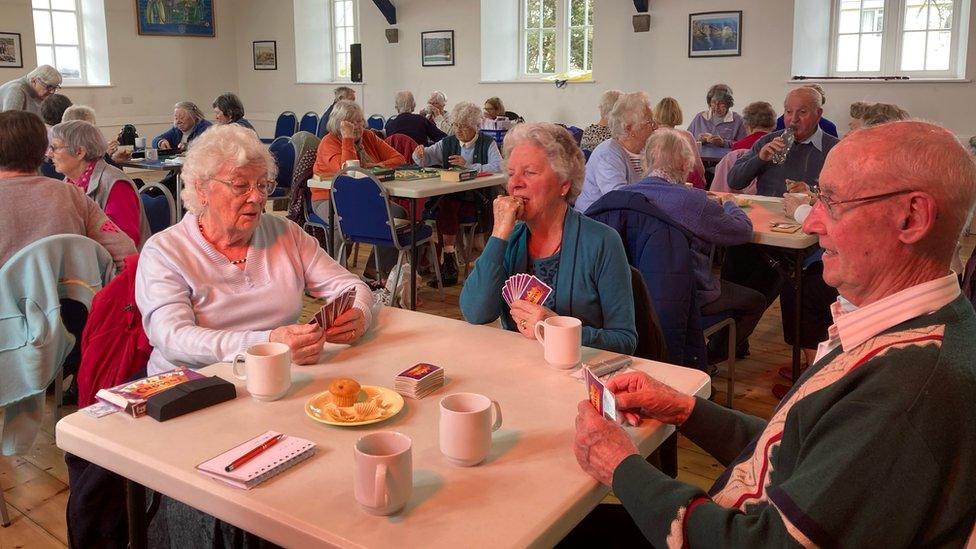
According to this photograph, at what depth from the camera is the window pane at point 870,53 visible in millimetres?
8719

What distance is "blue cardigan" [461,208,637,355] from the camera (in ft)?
7.40

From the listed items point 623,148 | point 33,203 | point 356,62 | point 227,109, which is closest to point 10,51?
point 356,62

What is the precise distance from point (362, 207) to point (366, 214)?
0.05 meters

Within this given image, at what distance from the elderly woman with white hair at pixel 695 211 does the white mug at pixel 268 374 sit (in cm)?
187

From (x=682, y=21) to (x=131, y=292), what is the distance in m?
8.47

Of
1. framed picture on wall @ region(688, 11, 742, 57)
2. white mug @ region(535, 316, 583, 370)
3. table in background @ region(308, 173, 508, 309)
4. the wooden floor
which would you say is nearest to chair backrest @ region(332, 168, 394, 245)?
table in background @ region(308, 173, 508, 309)

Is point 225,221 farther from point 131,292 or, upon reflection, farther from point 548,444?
point 548,444

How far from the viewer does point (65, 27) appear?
480 inches

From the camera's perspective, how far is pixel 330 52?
44.3 feet

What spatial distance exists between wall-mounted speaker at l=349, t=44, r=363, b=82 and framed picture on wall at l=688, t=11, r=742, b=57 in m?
4.93

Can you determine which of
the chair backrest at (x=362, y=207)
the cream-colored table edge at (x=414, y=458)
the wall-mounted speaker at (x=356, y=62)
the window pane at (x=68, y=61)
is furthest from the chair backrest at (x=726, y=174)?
the window pane at (x=68, y=61)

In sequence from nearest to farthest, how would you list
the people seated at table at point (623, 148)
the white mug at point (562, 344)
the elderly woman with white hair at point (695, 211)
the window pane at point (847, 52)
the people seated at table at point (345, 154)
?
the white mug at point (562, 344) → the elderly woman with white hair at point (695, 211) → the people seated at table at point (623, 148) → the people seated at table at point (345, 154) → the window pane at point (847, 52)

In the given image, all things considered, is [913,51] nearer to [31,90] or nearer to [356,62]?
[356,62]

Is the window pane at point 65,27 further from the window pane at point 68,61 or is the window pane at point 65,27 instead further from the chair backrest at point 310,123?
the chair backrest at point 310,123
